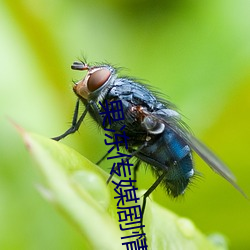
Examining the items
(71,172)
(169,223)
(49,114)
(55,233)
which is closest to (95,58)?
(49,114)

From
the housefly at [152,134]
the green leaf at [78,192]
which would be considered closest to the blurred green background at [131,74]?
the housefly at [152,134]

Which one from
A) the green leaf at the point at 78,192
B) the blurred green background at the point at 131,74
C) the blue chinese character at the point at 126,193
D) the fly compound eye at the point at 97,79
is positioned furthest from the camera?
the blurred green background at the point at 131,74

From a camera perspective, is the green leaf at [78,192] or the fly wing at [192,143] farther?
the fly wing at [192,143]

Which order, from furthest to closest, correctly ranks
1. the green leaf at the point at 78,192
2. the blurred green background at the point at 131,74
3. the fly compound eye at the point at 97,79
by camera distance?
the blurred green background at the point at 131,74 → the fly compound eye at the point at 97,79 → the green leaf at the point at 78,192

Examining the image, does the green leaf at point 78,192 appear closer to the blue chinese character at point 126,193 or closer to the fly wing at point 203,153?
the blue chinese character at point 126,193

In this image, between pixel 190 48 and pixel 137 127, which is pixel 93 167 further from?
pixel 190 48

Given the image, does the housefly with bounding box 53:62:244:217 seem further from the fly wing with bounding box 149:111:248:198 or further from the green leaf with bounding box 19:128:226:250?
the green leaf with bounding box 19:128:226:250

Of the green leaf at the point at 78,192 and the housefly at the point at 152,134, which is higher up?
the green leaf at the point at 78,192

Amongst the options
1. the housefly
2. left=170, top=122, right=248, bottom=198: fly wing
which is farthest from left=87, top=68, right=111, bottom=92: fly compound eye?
left=170, top=122, right=248, bottom=198: fly wing
